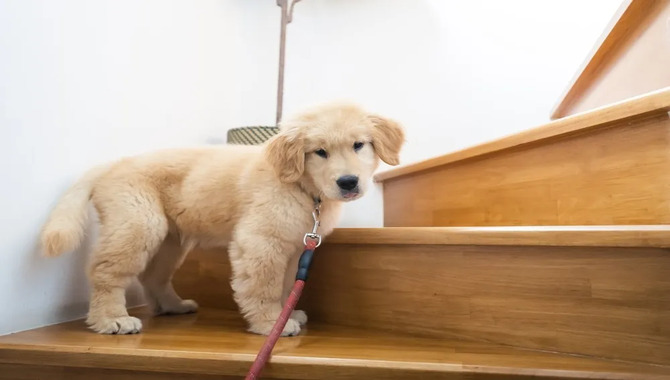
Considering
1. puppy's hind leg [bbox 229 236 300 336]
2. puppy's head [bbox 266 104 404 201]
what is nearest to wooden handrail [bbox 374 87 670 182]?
puppy's head [bbox 266 104 404 201]

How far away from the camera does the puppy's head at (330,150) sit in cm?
117

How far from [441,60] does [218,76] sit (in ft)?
3.53

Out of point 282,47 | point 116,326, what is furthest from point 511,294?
point 282,47

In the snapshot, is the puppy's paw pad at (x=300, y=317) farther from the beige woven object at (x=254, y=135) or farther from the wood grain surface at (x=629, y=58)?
the wood grain surface at (x=629, y=58)

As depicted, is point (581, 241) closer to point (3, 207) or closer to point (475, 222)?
point (475, 222)

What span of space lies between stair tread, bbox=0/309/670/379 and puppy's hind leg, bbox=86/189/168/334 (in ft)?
0.17

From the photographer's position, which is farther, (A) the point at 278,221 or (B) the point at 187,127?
(B) the point at 187,127

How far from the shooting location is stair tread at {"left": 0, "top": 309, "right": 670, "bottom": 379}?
0.85m

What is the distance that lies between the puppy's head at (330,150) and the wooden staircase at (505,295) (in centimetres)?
17

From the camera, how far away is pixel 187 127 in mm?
1969

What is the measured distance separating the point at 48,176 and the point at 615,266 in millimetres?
1368

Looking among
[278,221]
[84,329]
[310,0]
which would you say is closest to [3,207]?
[84,329]

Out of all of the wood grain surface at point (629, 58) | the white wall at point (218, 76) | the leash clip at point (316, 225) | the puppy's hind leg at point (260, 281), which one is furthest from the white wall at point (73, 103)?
the wood grain surface at point (629, 58)

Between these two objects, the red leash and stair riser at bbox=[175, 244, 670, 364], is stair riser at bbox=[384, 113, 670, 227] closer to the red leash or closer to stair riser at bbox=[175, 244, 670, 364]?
stair riser at bbox=[175, 244, 670, 364]
